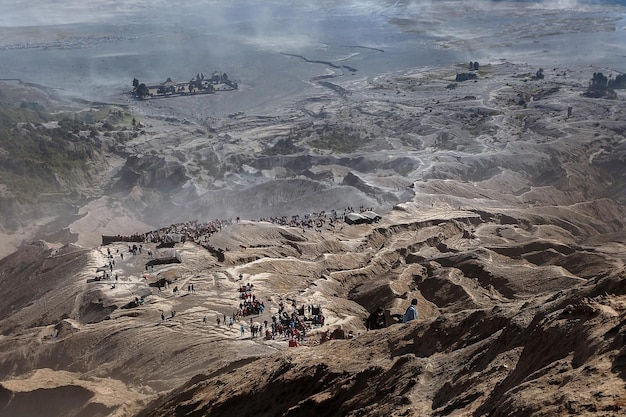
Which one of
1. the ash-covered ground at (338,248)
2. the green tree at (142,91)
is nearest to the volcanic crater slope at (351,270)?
the ash-covered ground at (338,248)

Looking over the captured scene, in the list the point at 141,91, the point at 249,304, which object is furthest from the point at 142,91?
the point at 249,304

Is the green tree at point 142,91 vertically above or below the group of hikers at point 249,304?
below

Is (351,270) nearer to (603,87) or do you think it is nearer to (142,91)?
(603,87)

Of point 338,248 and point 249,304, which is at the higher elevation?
point 249,304

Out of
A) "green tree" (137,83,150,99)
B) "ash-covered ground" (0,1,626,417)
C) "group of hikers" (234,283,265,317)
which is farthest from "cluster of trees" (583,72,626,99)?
"group of hikers" (234,283,265,317)

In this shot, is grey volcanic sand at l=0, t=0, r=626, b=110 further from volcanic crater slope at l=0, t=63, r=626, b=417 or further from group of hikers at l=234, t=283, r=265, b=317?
group of hikers at l=234, t=283, r=265, b=317

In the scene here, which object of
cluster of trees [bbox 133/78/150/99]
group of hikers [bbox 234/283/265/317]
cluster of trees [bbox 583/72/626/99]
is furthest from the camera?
cluster of trees [bbox 133/78/150/99]

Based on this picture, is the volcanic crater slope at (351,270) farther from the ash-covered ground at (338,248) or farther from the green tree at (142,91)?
the green tree at (142,91)

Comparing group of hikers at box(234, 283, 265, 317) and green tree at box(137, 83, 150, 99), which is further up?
group of hikers at box(234, 283, 265, 317)
